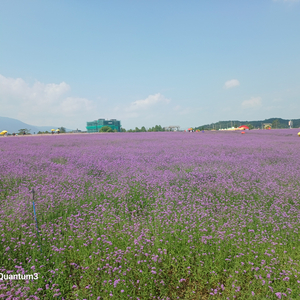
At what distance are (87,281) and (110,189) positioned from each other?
2.62 meters

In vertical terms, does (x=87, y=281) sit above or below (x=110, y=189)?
below

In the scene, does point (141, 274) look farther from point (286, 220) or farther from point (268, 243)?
point (286, 220)

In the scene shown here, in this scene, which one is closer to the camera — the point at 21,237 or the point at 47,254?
the point at 47,254

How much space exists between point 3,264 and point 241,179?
225 inches

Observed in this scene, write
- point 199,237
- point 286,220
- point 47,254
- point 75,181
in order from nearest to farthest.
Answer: point 47,254 → point 199,237 → point 286,220 → point 75,181

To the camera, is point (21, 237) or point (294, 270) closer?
point (294, 270)

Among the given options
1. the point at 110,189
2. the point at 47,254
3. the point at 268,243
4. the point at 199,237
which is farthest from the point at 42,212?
the point at 268,243

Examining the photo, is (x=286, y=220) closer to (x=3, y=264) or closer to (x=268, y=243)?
(x=268, y=243)

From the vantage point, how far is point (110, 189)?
16.5 feet

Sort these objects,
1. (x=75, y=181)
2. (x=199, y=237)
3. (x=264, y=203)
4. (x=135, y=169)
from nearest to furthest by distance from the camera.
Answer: (x=199, y=237)
(x=264, y=203)
(x=75, y=181)
(x=135, y=169)

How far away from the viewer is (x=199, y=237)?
10.6 feet

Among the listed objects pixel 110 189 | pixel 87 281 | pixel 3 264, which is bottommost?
pixel 87 281

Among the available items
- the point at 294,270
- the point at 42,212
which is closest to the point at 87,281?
the point at 42,212

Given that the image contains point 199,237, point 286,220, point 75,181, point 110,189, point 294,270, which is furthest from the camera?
point 75,181
